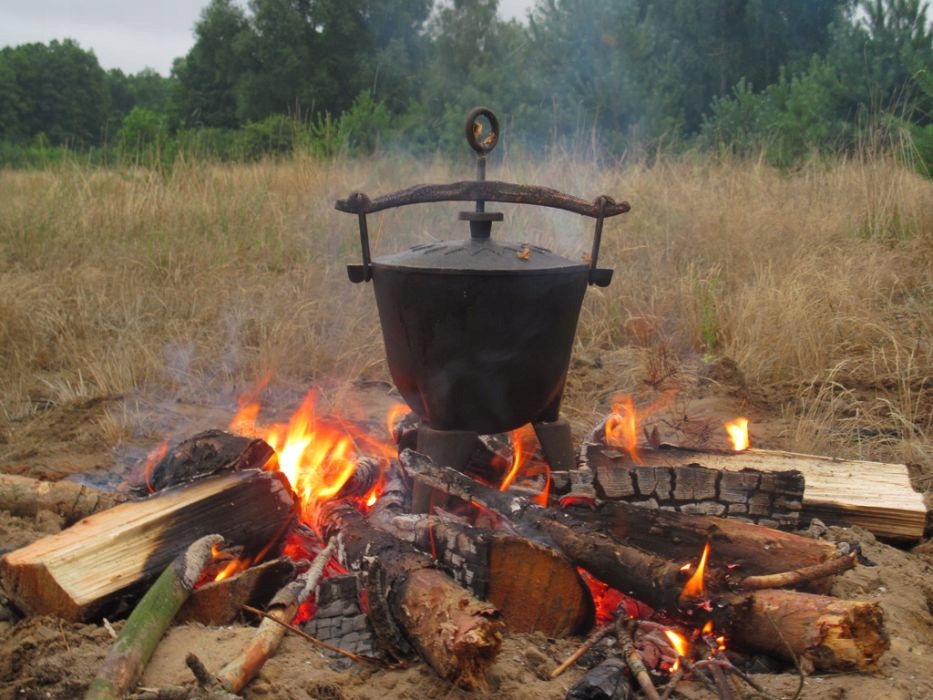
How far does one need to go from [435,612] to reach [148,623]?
0.70 metres

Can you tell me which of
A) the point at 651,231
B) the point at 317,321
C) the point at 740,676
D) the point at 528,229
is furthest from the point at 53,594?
the point at 651,231

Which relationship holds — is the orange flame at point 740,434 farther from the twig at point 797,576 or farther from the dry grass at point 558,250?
the twig at point 797,576

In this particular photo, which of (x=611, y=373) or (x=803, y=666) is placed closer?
(x=803, y=666)

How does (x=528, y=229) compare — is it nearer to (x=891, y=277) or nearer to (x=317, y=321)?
(x=317, y=321)

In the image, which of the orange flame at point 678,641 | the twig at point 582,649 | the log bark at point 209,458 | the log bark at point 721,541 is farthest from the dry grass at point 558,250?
the twig at point 582,649

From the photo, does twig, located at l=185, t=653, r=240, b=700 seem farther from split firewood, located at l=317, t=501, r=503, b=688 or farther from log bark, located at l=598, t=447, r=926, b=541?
log bark, located at l=598, t=447, r=926, b=541

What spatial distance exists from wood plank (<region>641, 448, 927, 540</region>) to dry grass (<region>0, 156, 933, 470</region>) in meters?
0.56

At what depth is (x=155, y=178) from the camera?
25.2 feet

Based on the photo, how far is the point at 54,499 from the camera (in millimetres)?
2830

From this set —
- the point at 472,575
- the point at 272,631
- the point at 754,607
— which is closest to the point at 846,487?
the point at 754,607

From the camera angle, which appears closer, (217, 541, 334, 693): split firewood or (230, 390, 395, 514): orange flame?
(217, 541, 334, 693): split firewood

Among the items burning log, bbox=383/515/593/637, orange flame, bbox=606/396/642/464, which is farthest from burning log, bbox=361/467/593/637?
orange flame, bbox=606/396/642/464

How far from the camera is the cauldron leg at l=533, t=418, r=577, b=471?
2936mm

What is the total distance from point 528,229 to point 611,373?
Answer: 2118 mm
